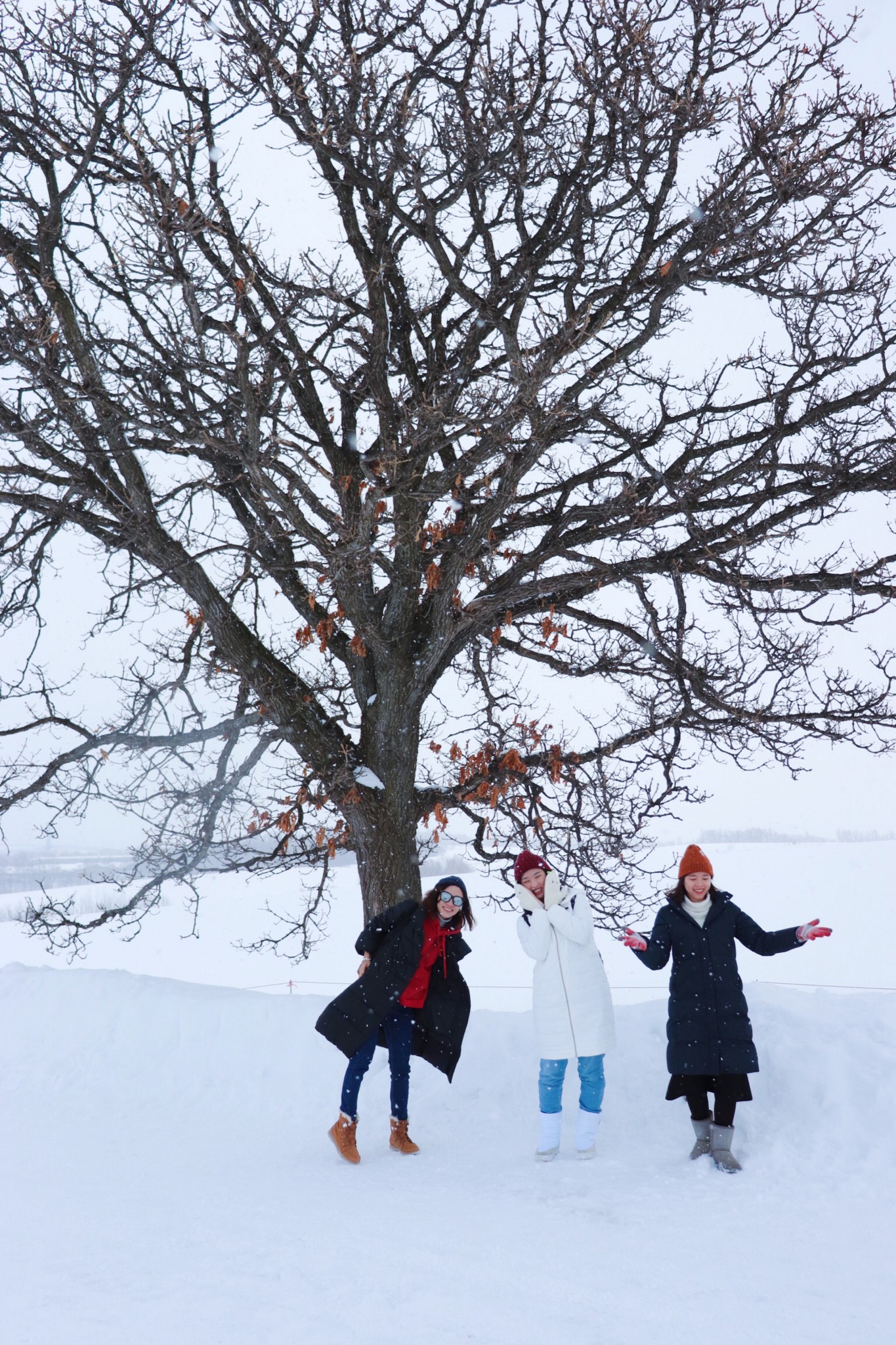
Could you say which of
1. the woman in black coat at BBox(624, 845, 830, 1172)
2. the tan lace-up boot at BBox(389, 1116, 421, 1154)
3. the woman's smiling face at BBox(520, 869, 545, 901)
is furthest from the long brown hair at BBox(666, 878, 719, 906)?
the tan lace-up boot at BBox(389, 1116, 421, 1154)

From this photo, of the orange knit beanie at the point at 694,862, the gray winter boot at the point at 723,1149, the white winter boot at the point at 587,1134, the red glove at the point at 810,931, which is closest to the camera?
the gray winter boot at the point at 723,1149

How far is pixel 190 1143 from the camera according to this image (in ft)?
18.0

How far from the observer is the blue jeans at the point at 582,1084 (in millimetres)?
4973

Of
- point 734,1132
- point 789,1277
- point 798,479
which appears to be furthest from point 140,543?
point 789,1277

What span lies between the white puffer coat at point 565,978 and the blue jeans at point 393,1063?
2.63 ft

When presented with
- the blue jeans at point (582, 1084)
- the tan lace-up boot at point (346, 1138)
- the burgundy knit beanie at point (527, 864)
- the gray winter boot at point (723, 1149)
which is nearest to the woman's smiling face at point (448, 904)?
the burgundy knit beanie at point (527, 864)

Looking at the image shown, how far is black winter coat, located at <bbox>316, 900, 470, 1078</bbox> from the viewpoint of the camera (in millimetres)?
5355

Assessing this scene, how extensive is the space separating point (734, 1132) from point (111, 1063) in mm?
4393

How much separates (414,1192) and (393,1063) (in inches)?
37.1

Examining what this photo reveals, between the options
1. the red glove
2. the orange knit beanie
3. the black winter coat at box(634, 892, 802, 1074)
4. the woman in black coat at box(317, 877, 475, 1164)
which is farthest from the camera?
the woman in black coat at box(317, 877, 475, 1164)

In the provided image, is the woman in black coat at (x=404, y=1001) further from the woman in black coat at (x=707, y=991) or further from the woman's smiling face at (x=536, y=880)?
the woman in black coat at (x=707, y=991)

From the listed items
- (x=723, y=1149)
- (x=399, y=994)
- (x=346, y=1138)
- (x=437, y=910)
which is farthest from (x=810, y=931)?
(x=346, y=1138)

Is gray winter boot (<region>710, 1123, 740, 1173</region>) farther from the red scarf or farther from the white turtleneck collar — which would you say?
the red scarf

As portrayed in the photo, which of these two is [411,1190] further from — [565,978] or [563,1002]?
[565,978]
